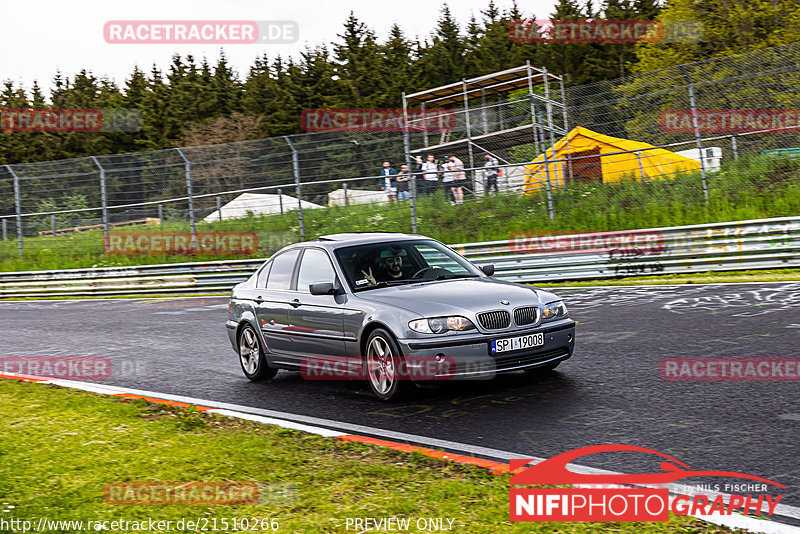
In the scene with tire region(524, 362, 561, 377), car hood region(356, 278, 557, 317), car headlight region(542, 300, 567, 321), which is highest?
car hood region(356, 278, 557, 317)

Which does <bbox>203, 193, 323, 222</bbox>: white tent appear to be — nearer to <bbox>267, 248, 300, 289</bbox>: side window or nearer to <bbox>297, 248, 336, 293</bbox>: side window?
<bbox>267, 248, 300, 289</bbox>: side window

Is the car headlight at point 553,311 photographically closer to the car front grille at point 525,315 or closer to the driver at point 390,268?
the car front grille at point 525,315

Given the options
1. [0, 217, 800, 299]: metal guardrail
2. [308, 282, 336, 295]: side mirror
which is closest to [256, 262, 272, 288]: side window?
[308, 282, 336, 295]: side mirror

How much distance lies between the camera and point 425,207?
61.8 ft

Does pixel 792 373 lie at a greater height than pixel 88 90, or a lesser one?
lesser

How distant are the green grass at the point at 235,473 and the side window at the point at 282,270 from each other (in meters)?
1.94

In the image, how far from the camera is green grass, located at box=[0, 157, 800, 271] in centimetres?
1570

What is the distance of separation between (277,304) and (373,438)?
9.83 ft

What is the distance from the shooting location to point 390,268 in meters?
8.25

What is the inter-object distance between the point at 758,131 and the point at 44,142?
70.8m

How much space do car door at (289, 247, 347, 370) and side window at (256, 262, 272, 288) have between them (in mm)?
649

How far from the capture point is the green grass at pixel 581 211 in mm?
15695

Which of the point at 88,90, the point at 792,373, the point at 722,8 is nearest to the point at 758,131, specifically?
the point at 792,373

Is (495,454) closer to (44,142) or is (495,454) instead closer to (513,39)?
(513,39)
